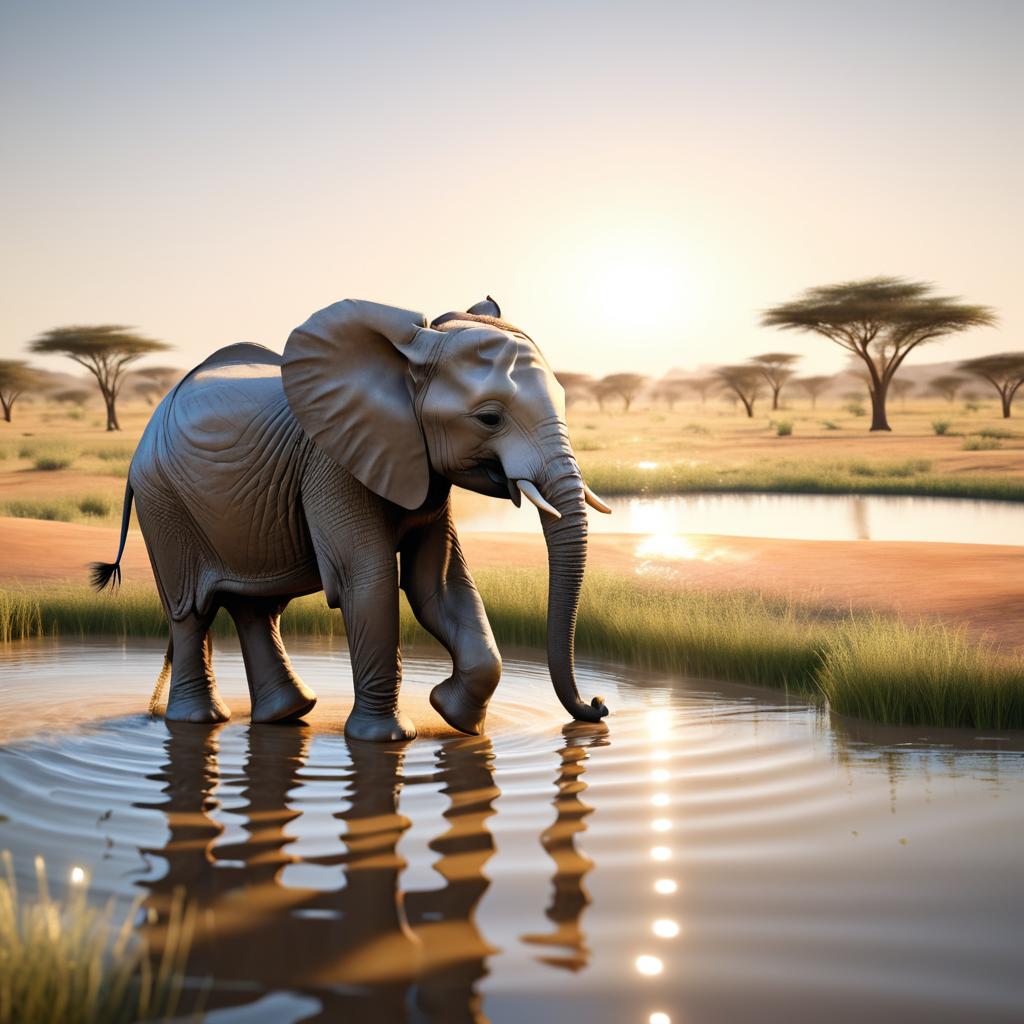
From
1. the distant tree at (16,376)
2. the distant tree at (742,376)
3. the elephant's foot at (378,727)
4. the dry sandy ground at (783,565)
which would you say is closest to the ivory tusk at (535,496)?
the elephant's foot at (378,727)

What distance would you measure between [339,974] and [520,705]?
389 cm

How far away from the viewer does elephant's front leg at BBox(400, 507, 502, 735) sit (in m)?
6.36

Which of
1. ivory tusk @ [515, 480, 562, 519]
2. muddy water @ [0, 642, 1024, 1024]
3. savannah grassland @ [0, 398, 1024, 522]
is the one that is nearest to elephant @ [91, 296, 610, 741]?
ivory tusk @ [515, 480, 562, 519]

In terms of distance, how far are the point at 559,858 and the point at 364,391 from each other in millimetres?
2438

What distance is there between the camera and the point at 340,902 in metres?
3.94

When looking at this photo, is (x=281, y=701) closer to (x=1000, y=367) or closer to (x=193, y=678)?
(x=193, y=678)

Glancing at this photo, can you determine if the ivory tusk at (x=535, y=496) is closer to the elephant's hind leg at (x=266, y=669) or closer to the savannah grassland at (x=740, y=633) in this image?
the elephant's hind leg at (x=266, y=669)

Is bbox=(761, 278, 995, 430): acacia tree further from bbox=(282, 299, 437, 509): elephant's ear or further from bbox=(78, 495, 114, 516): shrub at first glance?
bbox=(282, 299, 437, 509): elephant's ear

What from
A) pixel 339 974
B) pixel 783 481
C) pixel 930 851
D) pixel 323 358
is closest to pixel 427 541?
pixel 323 358

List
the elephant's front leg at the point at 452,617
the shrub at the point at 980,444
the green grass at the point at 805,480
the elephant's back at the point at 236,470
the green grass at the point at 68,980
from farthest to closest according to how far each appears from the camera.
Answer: the shrub at the point at 980,444
the green grass at the point at 805,480
the elephant's back at the point at 236,470
the elephant's front leg at the point at 452,617
the green grass at the point at 68,980

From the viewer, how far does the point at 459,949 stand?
3.57 m

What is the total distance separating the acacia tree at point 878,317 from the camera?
1671 inches

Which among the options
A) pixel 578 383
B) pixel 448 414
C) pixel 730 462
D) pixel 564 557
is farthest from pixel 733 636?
pixel 578 383

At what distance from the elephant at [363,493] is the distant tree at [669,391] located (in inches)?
3891
